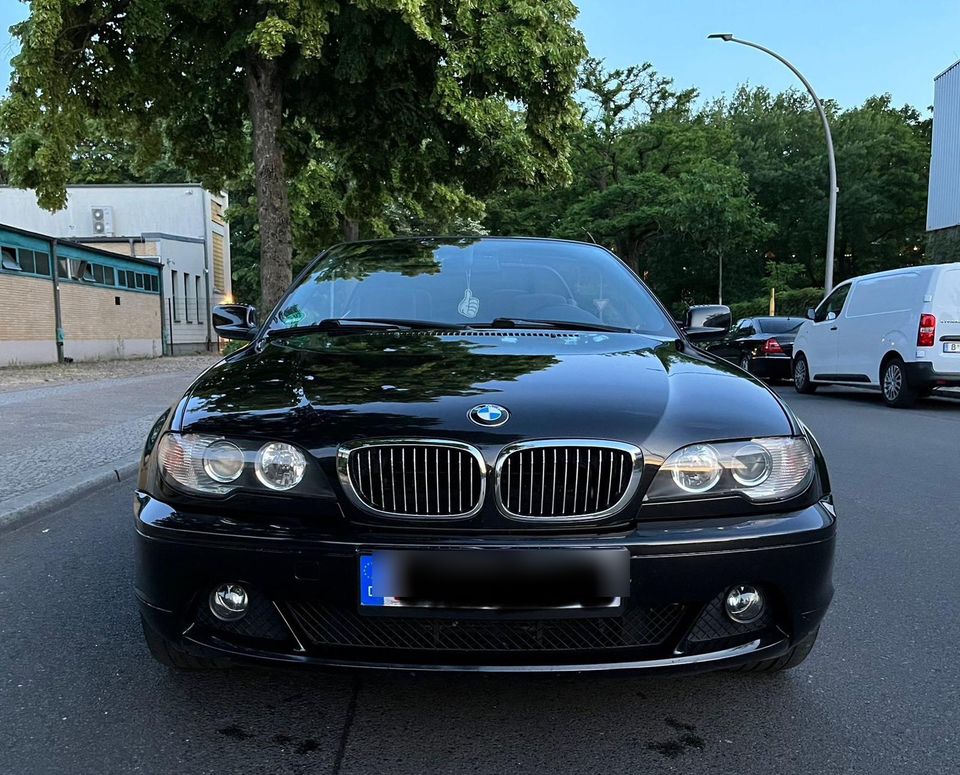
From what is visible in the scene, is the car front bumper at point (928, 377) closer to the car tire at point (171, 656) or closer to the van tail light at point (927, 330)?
the van tail light at point (927, 330)

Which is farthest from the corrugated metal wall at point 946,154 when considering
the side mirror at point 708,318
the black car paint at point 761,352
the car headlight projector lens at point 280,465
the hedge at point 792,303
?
the car headlight projector lens at point 280,465

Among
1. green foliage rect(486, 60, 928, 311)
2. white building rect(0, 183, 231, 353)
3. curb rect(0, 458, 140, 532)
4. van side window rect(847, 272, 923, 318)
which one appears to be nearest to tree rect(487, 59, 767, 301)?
green foliage rect(486, 60, 928, 311)

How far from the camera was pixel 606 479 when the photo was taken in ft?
6.75

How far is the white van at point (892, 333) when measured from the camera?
1014 cm

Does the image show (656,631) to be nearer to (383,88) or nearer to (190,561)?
(190,561)

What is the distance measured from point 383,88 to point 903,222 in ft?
137

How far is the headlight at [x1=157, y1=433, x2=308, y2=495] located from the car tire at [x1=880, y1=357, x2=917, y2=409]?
1041cm

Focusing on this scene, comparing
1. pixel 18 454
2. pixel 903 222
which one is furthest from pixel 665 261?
pixel 18 454

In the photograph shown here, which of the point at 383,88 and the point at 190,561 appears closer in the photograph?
the point at 190,561

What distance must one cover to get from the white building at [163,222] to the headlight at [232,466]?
28.5 meters

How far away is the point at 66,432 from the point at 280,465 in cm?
658

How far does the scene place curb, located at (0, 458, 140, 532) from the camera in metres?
4.55

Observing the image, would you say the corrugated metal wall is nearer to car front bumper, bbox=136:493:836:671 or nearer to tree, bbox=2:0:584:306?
tree, bbox=2:0:584:306

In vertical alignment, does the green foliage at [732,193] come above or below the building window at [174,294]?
above
